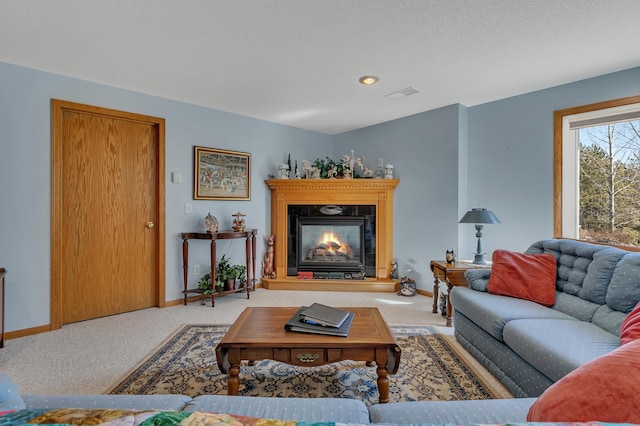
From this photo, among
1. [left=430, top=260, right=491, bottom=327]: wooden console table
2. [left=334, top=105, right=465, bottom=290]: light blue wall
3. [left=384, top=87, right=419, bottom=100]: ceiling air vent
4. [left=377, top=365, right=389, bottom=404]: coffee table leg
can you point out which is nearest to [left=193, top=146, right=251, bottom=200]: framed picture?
[left=334, top=105, right=465, bottom=290]: light blue wall

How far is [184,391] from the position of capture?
188cm

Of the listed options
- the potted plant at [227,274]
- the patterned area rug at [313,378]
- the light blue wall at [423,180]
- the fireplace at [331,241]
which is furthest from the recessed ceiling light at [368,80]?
the potted plant at [227,274]

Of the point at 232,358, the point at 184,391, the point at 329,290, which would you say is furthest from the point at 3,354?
the point at 329,290

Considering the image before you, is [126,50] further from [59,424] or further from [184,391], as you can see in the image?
[59,424]

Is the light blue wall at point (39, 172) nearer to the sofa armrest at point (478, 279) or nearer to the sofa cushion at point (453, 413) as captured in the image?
the sofa armrest at point (478, 279)

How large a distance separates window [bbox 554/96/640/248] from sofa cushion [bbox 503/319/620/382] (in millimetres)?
1687

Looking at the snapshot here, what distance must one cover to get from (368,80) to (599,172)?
7.98 ft

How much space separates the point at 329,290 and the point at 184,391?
2.60m

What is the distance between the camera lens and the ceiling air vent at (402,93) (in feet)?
10.8

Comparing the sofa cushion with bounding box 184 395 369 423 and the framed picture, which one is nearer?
the sofa cushion with bounding box 184 395 369 423

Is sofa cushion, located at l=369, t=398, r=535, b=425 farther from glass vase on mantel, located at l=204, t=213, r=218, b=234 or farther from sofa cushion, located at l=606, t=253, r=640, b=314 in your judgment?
glass vase on mantel, located at l=204, t=213, r=218, b=234

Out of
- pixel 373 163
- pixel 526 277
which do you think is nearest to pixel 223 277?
pixel 373 163

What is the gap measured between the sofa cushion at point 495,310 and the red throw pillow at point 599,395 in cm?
136

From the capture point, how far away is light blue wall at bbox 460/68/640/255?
3228mm
